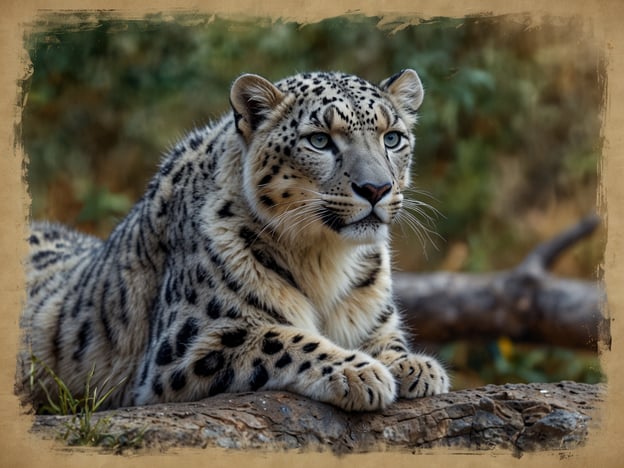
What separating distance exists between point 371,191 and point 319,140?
656 mm

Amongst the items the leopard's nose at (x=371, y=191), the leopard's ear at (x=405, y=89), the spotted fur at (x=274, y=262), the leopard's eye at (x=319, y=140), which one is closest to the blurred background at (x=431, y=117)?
the leopard's ear at (x=405, y=89)

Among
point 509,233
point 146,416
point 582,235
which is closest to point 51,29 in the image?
point 146,416

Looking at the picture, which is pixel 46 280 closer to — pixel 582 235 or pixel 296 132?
pixel 296 132

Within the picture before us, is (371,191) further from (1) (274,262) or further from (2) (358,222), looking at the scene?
(1) (274,262)

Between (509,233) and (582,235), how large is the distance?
11.0ft

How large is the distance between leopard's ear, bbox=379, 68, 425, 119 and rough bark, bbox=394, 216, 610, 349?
232 inches

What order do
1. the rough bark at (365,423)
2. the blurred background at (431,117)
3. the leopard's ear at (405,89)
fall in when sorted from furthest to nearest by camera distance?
1. the blurred background at (431,117)
2. the leopard's ear at (405,89)
3. the rough bark at (365,423)

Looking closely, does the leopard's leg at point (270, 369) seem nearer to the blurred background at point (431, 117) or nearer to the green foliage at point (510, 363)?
the blurred background at point (431, 117)

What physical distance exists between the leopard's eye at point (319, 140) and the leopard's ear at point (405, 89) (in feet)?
3.11

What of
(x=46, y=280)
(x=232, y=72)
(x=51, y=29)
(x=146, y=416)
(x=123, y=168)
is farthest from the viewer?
(x=123, y=168)

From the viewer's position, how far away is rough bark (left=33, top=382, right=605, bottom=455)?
5523 millimetres

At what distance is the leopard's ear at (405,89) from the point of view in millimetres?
7379

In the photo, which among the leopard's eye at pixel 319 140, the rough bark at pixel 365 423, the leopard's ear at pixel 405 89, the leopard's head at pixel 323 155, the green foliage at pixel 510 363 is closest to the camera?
the rough bark at pixel 365 423

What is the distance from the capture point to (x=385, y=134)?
6867mm
